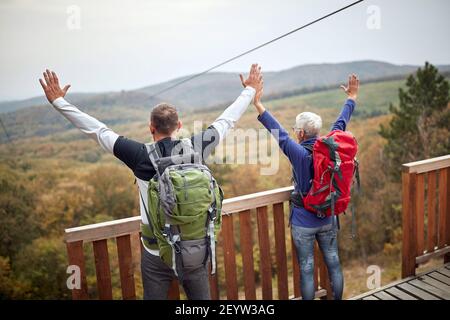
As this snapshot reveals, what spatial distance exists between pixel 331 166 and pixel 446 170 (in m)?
1.54

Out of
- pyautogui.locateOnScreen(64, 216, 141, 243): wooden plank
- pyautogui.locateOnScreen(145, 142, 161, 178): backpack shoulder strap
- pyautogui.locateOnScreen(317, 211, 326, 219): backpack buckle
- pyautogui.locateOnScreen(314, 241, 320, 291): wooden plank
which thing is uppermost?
pyautogui.locateOnScreen(145, 142, 161, 178): backpack shoulder strap

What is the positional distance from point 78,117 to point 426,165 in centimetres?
243

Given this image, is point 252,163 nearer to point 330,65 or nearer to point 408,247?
point 408,247

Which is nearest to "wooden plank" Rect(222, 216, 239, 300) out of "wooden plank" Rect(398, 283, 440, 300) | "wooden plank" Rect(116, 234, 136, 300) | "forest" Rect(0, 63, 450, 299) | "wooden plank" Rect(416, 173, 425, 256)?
"wooden plank" Rect(116, 234, 136, 300)

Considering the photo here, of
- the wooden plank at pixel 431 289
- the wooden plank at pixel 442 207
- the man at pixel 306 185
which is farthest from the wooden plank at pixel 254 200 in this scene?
the wooden plank at pixel 442 207

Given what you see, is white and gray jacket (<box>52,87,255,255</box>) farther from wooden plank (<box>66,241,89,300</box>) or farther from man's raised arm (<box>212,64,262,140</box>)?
wooden plank (<box>66,241,89,300</box>)

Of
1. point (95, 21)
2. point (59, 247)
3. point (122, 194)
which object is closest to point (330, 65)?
point (95, 21)

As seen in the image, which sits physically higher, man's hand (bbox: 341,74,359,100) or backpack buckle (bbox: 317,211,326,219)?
man's hand (bbox: 341,74,359,100)

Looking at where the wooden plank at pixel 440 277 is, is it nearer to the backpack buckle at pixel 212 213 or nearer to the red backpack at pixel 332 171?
the red backpack at pixel 332 171

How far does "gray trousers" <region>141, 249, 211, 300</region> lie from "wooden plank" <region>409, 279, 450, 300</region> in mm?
1756

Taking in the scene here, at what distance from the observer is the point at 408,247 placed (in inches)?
104

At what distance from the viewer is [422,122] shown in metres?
17.1

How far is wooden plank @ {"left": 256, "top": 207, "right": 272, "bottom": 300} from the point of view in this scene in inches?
85.2
